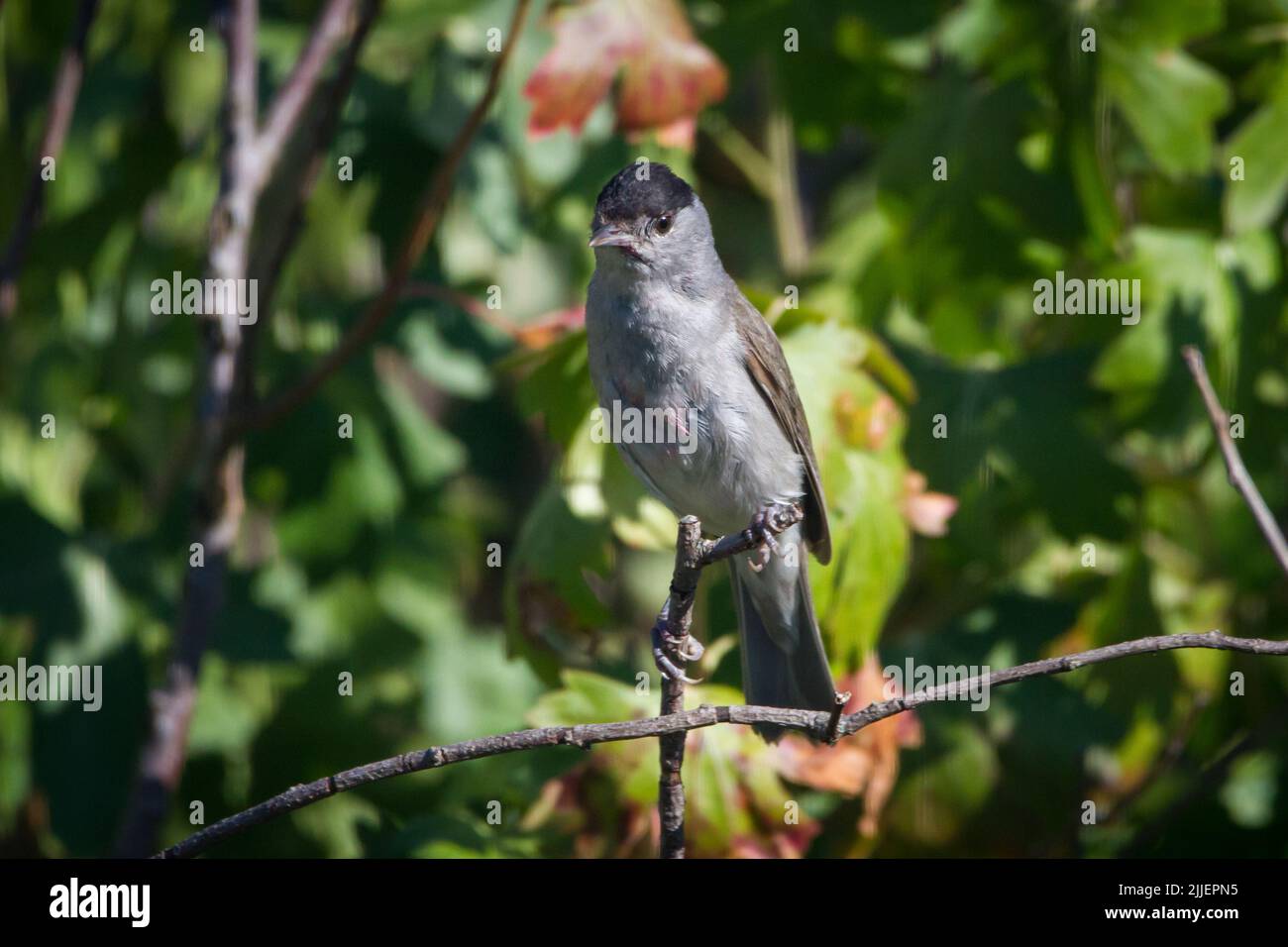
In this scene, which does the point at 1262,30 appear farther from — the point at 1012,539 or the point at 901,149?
the point at 1012,539

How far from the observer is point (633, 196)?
2857 millimetres

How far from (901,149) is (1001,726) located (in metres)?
1.65

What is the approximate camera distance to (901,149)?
346 cm

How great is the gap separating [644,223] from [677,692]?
1.16 m

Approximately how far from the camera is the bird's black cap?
9.39 ft

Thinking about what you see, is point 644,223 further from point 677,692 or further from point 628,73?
point 677,692

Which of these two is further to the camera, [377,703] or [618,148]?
[377,703]

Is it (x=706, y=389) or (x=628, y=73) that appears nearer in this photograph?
(x=706, y=389)

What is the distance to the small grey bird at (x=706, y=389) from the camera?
2.82 meters

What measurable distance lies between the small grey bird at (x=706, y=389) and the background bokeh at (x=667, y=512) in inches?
3.5

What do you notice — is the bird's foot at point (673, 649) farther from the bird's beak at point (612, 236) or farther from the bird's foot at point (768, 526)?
the bird's beak at point (612, 236)

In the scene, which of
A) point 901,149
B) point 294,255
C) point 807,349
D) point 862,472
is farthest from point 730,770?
point 294,255

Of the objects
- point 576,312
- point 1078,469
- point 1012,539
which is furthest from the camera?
point 1012,539

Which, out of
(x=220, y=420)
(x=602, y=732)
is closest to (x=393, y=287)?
(x=220, y=420)
